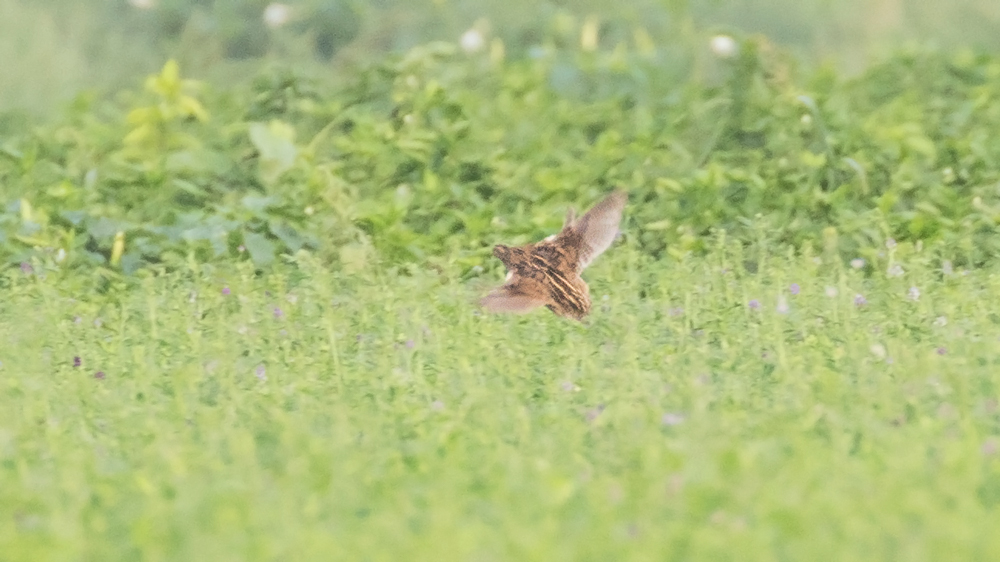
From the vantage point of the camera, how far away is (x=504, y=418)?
4250mm

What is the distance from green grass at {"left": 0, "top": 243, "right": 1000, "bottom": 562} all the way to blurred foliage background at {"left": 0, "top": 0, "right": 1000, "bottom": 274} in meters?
0.41

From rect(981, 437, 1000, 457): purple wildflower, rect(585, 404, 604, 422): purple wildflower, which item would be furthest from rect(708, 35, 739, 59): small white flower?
rect(981, 437, 1000, 457): purple wildflower

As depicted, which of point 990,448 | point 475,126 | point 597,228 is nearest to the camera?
point 990,448

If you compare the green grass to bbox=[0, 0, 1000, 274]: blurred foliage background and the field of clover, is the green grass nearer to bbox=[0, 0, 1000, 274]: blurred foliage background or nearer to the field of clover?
the field of clover

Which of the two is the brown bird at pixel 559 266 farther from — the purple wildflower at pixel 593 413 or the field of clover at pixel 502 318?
the purple wildflower at pixel 593 413

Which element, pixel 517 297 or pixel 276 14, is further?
pixel 276 14

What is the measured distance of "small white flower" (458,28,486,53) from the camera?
886cm

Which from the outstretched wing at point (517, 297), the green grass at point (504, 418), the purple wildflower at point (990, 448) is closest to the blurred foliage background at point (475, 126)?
the green grass at point (504, 418)

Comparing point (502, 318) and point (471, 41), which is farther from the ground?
point (471, 41)

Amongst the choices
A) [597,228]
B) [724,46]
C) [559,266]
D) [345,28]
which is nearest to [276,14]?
[345,28]

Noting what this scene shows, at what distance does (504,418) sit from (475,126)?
387 cm

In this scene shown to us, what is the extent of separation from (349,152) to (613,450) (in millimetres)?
3930

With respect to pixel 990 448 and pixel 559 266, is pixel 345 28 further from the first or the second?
pixel 990 448

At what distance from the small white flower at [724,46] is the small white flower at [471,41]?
4.19 ft
